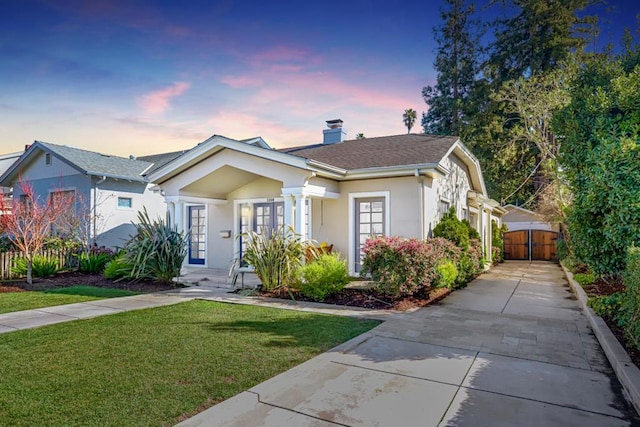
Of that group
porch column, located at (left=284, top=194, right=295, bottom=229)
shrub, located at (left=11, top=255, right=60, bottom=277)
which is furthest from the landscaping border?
shrub, located at (left=11, top=255, right=60, bottom=277)

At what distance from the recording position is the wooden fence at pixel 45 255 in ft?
36.8

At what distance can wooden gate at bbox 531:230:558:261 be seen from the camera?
22562 mm

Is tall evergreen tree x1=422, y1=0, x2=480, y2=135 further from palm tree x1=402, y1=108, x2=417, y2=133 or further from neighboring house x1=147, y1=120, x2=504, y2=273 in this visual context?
neighboring house x1=147, y1=120, x2=504, y2=273

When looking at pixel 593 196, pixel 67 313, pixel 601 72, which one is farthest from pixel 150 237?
pixel 601 72

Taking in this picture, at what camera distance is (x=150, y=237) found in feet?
34.8

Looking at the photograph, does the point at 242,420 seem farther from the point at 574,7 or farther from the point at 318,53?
the point at 574,7

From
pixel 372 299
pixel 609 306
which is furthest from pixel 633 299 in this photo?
pixel 372 299

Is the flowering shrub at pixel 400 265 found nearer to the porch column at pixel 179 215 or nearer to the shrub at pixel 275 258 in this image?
the shrub at pixel 275 258

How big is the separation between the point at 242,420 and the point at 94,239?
15.3 meters

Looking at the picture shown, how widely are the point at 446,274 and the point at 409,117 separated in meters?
37.7

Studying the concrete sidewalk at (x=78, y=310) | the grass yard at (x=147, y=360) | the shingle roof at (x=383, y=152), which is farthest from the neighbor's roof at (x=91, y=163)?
the grass yard at (x=147, y=360)

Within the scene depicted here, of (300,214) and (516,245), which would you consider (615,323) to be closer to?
(300,214)

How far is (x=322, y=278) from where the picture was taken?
27.5ft

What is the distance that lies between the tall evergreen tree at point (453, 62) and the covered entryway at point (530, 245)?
9.91 metres
